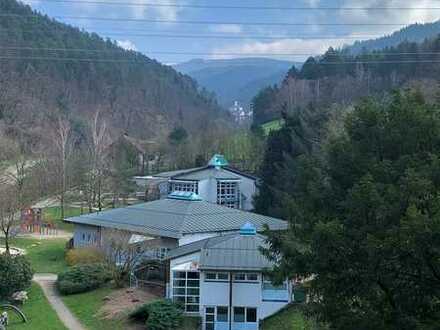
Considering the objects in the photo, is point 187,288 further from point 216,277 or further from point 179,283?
point 216,277

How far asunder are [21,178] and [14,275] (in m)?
16.7

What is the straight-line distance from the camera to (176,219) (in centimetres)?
3116

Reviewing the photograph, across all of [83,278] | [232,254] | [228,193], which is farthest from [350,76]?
[232,254]

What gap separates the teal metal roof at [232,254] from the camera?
23.7 metres

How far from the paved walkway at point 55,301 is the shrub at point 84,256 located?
1.51m

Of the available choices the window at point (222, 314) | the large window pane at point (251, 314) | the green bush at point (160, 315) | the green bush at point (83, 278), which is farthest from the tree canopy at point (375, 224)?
the green bush at point (83, 278)

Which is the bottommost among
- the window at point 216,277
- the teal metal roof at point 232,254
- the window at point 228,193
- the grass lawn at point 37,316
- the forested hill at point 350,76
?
the grass lawn at point 37,316

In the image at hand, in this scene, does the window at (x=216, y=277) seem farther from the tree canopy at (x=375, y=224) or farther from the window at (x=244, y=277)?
the tree canopy at (x=375, y=224)

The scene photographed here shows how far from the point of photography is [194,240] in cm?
2981

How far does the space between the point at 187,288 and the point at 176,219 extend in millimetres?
7103

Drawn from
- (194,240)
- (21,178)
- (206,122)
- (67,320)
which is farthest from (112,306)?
(206,122)

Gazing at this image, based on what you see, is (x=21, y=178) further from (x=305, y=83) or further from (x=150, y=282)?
(x=305, y=83)

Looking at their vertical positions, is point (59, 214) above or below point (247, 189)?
below

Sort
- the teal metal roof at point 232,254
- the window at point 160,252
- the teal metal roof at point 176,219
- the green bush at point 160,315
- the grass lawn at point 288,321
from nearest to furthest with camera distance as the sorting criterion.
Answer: the green bush at point 160,315
the grass lawn at point 288,321
the teal metal roof at point 232,254
the window at point 160,252
the teal metal roof at point 176,219
